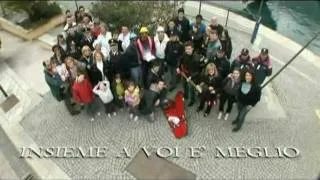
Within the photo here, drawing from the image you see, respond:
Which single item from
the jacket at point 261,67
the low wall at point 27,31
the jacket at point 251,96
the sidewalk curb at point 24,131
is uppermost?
the jacket at point 261,67

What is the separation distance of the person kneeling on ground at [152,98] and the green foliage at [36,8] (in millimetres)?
7694

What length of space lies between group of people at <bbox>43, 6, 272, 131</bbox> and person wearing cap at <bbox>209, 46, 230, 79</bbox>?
2 centimetres

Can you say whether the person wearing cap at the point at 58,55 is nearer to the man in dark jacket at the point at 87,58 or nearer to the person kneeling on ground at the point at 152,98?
the man in dark jacket at the point at 87,58

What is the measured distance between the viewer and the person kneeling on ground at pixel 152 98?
9.99 metres

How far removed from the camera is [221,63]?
32.0 ft

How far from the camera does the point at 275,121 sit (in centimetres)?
1066

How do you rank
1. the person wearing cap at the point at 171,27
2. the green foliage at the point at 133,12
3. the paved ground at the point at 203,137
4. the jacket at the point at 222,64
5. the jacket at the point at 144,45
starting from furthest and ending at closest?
the green foliage at the point at 133,12 → the person wearing cap at the point at 171,27 → the jacket at the point at 144,45 → the jacket at the point at 222,64 → the paved ground at the point at 203,137

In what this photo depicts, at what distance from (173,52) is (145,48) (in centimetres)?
71

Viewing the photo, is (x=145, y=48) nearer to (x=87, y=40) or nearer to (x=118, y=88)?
(x=118, y=88)

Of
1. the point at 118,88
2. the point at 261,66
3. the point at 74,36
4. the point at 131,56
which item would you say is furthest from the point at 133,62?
the point at 261,66

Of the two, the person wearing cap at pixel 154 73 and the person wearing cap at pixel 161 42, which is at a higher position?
the person wearing cap at pixel 161 42

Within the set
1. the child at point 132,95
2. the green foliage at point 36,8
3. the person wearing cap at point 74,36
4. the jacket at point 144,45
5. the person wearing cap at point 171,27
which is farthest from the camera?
the green foliage at point 36,8

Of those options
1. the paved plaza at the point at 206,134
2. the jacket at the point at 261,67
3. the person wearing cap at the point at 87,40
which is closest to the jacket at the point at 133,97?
the paved plaza at the point at 206,134

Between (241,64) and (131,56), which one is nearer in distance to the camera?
(241,64)
